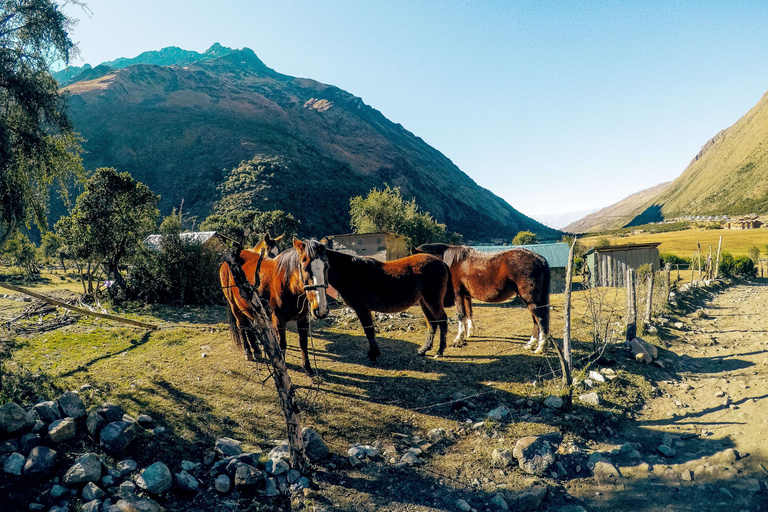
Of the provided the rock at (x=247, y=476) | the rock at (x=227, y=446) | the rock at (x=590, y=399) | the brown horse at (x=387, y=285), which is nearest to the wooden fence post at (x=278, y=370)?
the rock at (x=247, y=476)

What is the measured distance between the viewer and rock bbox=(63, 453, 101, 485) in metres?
3.34

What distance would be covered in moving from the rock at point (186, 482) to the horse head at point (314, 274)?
239 centimetres

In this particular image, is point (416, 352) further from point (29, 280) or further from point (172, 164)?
point (172, 164)

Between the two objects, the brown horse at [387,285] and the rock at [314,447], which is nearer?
the rock at [314,447]

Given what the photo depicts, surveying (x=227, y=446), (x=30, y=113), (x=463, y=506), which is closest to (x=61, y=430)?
(x=227, y=446)

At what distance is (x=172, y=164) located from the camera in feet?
221

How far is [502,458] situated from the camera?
4184 millimetres

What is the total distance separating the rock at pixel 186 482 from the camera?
3.50m

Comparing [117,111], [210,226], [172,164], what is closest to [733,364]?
[210,226]

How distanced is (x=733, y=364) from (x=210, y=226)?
43.5 m

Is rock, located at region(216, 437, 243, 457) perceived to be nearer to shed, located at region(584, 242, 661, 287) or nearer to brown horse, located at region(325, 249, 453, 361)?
brown horse, located at region(325, 249, 453, 361)

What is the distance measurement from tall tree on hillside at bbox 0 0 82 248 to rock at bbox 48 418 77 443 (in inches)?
186

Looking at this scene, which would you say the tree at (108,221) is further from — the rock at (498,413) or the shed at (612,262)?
the shed at (612,262)

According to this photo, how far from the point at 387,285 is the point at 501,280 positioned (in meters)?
2.67
